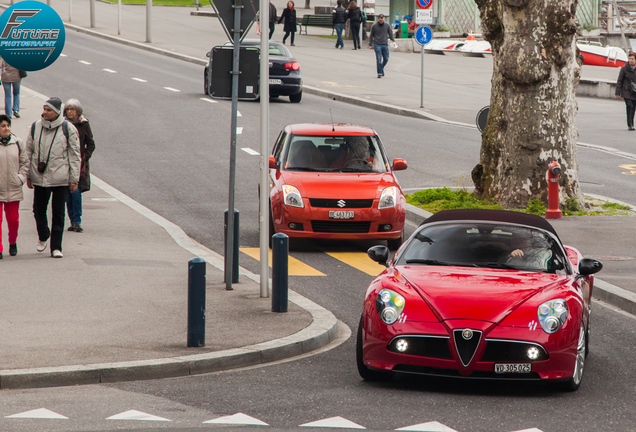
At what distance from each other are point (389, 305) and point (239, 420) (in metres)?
1.47

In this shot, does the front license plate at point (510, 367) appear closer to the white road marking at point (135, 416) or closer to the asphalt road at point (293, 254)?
the asphalt road at point (293, 254)

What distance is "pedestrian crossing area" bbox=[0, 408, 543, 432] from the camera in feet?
20.3

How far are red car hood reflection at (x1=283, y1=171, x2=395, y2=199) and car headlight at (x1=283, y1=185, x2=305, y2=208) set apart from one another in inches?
2.8

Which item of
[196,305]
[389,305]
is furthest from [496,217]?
[196,305]

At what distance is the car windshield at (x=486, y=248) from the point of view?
7.93 meters


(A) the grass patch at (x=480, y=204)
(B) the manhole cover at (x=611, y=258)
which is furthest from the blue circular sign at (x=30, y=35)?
(A) the grass patch at (x=480, y=204)

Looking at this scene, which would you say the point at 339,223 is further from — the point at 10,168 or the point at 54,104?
the point at 10,168

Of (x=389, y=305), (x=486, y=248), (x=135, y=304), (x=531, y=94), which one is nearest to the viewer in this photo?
(x=389, y=305)

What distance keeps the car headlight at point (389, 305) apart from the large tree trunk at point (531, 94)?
9.36m

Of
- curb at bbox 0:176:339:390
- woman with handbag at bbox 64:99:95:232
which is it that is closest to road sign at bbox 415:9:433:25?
woman with handbag at bbox 64:99:95:232

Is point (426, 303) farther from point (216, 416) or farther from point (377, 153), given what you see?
point (377, 153)

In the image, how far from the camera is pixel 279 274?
9.42 meters

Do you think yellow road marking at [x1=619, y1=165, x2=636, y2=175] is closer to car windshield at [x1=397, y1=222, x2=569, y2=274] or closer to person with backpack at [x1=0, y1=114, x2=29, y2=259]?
car windshield at [x1=397, y1=222, x2=569, y2=274]

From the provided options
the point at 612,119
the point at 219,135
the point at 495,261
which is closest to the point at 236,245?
the point at 495,261
